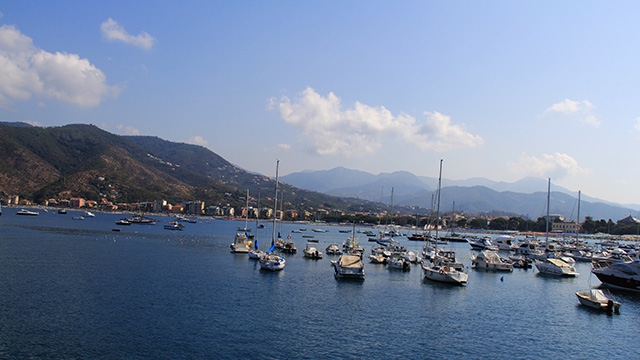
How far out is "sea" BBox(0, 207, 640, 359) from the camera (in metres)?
22.8

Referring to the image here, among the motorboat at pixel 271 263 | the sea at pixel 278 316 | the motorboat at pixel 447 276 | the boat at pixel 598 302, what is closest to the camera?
the sea at pixel 278 316

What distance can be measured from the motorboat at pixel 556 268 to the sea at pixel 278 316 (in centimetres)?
886

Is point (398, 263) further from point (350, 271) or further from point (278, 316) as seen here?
point (278, 316)

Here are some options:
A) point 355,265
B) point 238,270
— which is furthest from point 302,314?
point 238,270

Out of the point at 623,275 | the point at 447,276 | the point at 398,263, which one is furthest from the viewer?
the point at 398,263

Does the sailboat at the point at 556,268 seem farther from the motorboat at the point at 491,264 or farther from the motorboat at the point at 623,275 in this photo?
the motorboat at the point at 623,275

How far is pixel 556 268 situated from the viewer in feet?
193

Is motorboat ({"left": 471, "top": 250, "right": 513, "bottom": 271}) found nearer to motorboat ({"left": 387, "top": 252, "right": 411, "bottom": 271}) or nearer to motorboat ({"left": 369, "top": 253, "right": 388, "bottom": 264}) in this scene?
motorboat ({"left": 387, "top": 252, "right": 411, "bottom": 271})

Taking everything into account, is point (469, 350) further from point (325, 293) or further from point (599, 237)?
point (599, 237)

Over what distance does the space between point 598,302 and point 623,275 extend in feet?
45.9

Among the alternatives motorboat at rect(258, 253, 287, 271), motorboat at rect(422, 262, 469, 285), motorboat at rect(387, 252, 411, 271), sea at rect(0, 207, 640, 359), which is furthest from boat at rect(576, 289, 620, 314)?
motorboat at rect(258, 253, 287, 271)

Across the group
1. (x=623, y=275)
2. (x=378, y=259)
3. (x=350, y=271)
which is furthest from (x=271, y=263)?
(x=623, y=275)

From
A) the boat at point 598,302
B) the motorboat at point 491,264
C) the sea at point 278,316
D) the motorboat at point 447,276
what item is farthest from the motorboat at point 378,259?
the boat at point 598,302

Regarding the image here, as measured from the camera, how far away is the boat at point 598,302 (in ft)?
116
